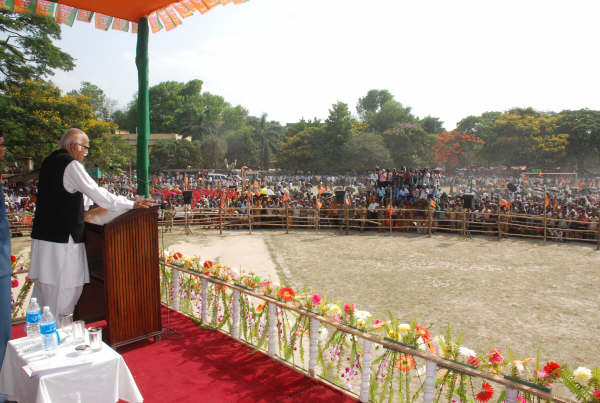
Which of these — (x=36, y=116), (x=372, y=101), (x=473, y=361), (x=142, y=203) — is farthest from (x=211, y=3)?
(x=372, y=101)

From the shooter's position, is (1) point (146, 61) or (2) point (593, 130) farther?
(2) point (593, 130)

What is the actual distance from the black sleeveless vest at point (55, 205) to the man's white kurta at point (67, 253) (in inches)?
1.7

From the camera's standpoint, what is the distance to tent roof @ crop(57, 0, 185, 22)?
4.17 metres

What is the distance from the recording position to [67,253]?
2.91m

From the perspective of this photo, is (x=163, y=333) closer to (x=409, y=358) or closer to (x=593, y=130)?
(x=409, y=358)

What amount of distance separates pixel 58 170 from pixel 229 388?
2.01m

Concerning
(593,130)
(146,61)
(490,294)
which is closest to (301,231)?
(490,294)

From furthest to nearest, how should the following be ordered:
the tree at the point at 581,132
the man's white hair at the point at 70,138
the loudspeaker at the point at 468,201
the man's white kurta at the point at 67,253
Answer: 1. the tree at the point at 581,132
2. the loudspeaker at the point at 468,201
3. the man's white hair at the point at 70,138
4. the man's white kurta at the point at 67,253

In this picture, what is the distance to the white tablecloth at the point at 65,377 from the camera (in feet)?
6.77

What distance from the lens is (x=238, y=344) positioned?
3805mm

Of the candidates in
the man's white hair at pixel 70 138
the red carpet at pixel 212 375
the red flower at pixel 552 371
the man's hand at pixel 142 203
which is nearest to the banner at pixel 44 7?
the man's white hair at pixel 70 138

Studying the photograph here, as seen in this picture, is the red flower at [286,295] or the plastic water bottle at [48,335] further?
the red flower at [286,295]

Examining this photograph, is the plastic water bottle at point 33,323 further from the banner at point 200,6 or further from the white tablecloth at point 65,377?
the banner at point 200,6

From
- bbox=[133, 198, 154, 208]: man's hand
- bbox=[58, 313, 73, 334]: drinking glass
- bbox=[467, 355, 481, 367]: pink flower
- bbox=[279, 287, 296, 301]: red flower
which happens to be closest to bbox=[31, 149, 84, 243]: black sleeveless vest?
bbox=[133, 198, 154, 208]: man's hand
